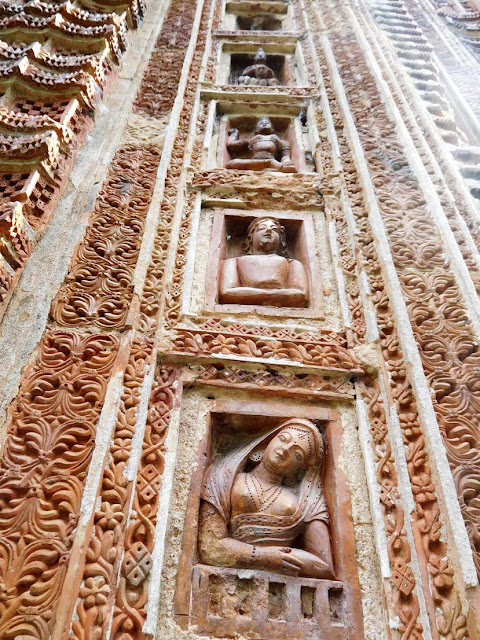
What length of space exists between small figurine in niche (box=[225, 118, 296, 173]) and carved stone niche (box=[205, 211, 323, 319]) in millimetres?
908

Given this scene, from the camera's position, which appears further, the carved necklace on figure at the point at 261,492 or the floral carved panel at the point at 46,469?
the carved necklace on figure at the point at 261,492

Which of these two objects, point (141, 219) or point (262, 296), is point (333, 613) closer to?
point (262, 296)

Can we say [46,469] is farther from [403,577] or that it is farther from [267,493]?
[403,577]

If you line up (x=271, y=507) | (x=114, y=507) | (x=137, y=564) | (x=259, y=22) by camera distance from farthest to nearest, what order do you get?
1. (x=259, y=22)
2. (x=271, y=507)
3. (x=114, y=507)
4. (x=137, y=564)

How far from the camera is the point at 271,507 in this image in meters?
2.95

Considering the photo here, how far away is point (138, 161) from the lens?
203 inches

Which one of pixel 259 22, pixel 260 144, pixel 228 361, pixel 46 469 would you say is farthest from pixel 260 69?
pixel 46 469

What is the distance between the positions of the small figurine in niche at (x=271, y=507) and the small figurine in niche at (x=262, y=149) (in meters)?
3.27

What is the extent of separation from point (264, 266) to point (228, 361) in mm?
1113

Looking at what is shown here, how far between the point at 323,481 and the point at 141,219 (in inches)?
98.2

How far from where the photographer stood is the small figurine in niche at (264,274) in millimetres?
4133

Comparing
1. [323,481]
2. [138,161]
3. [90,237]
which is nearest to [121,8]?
[138,161]

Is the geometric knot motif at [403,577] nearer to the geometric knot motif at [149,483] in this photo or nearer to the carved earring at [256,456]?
the carved earring at [256,456]

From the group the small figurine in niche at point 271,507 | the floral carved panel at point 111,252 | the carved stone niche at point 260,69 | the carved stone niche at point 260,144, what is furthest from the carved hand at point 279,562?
the carved stone niche at point 260,69
